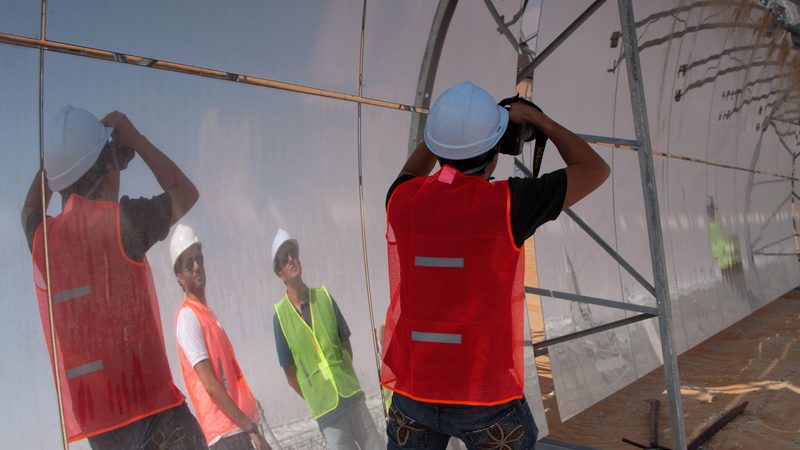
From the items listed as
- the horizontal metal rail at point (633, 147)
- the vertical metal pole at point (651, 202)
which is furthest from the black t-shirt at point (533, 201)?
the vertical metal pole at point (651, 202)

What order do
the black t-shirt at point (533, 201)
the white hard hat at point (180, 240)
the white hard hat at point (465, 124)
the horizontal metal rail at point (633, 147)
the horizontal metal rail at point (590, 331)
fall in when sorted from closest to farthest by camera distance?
the black t-shirt at point (533, 201) < the white hard hat at point (465, 124) < the white hard hat at point (180, 240) < the horizontal metal rail at point (633, 147) < the horizontal metal rail at point (590, 331)

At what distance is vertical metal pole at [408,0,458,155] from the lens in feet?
12.1

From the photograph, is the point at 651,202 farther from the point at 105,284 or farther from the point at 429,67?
the point at 105,284

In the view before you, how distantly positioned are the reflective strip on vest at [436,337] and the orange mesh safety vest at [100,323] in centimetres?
95

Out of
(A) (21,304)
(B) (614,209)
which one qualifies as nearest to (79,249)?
(A) (21,304)

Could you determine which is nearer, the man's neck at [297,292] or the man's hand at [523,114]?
the man's hand at [523,114]

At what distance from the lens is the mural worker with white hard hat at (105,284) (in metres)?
2.17

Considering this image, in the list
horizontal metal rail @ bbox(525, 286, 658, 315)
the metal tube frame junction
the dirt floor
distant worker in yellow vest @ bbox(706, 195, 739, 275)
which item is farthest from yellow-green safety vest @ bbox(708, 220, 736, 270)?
the metal tube frame junction

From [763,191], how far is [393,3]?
342 inches

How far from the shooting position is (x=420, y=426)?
1982 millimetres

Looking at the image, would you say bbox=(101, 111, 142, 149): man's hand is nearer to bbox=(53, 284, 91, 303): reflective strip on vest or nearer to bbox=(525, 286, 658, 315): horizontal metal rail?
bbox=(53, 284, 91, 303): reflective strip on vest

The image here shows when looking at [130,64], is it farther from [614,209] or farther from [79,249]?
[614,209]

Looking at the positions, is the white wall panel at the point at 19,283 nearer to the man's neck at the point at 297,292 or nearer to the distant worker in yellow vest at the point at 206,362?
the distant worker in yellow vest at the point at 206,362

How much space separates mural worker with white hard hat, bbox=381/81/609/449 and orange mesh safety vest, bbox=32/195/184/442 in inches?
33.8
